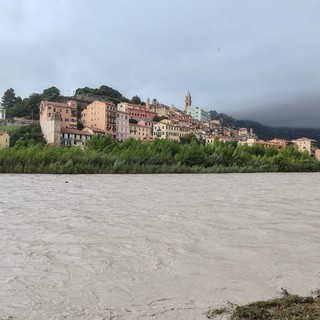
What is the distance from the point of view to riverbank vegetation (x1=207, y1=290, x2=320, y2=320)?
5.96 ft

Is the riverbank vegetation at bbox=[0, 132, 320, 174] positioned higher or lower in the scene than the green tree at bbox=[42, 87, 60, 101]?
lower

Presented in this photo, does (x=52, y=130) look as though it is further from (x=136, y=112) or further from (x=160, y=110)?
(x=160, y=110)

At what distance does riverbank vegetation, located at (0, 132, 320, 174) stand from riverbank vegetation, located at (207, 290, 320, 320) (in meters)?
11.9

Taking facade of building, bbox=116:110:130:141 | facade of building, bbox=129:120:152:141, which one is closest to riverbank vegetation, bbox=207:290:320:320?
facade of building, bbox=116:110:130:141

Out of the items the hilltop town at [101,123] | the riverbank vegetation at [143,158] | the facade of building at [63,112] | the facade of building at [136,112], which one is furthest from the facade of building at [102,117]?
the riverbank vegetation at [143,158]

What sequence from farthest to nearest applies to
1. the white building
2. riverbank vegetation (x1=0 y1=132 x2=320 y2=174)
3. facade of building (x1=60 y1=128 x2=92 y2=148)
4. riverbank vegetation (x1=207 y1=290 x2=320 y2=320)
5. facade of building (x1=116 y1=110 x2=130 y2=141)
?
the white building, facade of building (x1=116 y1=110 x2=130 y2=141), facade of building (x1=60 y1=128 x2=92 y2=148), riverbank vegetation (x1=0 y1=132 x2=320 y2=174), riverbank vegetation (x1=207 y1=290 x2=320 y2=320)

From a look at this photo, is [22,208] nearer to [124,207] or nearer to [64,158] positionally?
[124,207]

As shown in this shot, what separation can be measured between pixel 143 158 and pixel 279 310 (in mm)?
14898

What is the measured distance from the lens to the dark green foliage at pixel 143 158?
520 inches

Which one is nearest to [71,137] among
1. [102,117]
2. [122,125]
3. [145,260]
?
[102,117]

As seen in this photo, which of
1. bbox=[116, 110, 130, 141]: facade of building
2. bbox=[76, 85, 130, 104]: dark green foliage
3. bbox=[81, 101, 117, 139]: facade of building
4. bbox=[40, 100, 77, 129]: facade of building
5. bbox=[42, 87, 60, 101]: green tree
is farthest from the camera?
bbox=[76, 85, 130, 104]: dark green foliage

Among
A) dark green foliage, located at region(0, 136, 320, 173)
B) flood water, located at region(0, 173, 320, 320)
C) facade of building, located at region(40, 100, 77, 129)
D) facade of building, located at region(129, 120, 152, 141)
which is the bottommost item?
flood water, located at region(0, 173, 320, 320)

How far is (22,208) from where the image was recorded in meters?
5.16

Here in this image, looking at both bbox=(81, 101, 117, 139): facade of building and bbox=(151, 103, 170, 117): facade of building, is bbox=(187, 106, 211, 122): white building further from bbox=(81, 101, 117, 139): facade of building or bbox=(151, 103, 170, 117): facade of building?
bbox=(81, 101, 117, 139): facade of building
